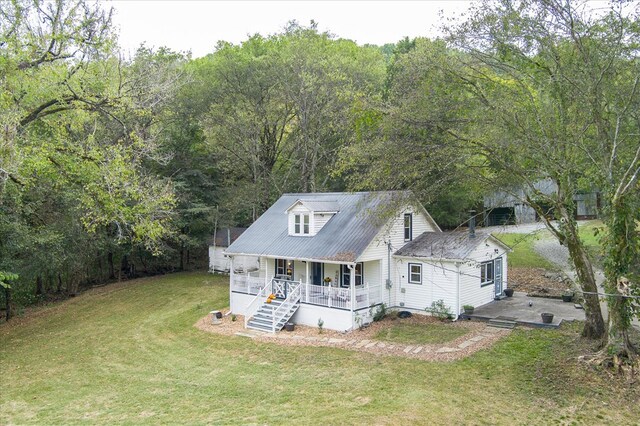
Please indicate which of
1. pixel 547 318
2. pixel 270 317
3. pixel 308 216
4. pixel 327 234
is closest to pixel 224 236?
pixel 308 216

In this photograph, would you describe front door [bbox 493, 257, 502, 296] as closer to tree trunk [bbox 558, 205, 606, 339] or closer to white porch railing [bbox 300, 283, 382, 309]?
white porch railing [bbox 300, 283, 382, 309]

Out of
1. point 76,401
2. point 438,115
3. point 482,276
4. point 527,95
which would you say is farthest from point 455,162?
point 76,401

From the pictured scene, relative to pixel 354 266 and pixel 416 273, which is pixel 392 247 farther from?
pixel 354 266

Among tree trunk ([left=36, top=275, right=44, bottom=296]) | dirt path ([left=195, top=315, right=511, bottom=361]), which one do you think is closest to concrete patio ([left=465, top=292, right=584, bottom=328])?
dirt path ([left=195, top=315, right=511, bottom=361])

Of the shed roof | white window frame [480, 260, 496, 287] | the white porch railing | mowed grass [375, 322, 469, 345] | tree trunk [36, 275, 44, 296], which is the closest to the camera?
mowed grass [375, 322, 469, 345]

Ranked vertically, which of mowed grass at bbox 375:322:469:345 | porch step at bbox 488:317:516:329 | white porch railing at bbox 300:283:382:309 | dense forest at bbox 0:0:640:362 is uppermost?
dense forest at bbox 0:0:640:362

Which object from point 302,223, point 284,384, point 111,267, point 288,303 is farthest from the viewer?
point 111,267

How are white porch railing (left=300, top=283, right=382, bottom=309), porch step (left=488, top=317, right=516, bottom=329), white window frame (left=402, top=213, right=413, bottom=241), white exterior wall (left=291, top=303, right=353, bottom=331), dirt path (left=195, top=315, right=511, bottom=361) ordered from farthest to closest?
white window frame (left=402, top=213, right=413, bottom=241), white porch railing (left=300, top=283, right=382, bottom=309), white exterior wall (left=291, top=303, right=353, bottom=331), porch step (left=488, top=317, right=516, bottom=329), dirt path (left=195, top=315, right=511, bottom=361)
